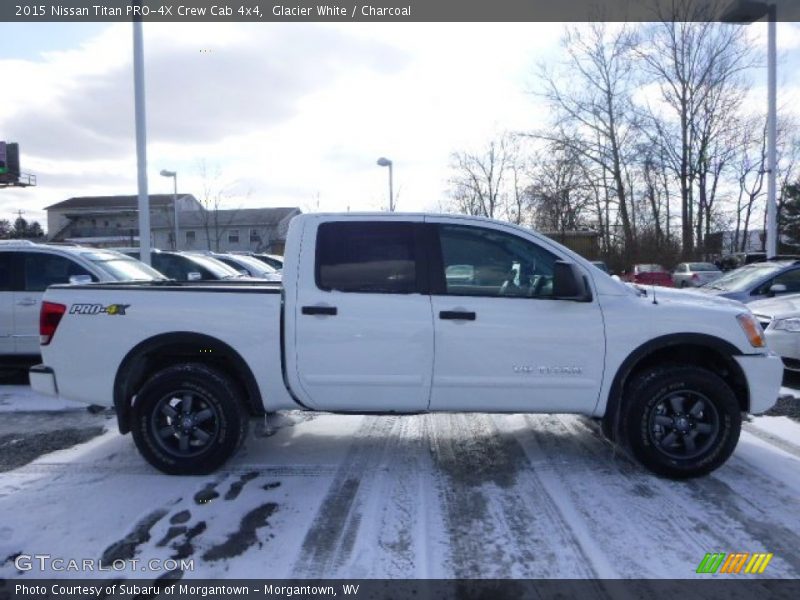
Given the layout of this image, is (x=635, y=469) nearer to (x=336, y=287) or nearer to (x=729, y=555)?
(x=729, y=555)

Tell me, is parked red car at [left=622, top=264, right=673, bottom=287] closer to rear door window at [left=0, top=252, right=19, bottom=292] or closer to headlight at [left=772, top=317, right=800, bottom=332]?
A: headlight at [left=772, top=317, right=800, bottom=332]

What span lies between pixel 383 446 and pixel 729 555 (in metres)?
2.89

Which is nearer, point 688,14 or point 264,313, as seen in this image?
point 264,313

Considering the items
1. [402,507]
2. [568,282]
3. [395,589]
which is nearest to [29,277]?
[402,507]

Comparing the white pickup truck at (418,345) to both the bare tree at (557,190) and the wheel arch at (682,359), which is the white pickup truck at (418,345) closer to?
the wheel arch at (682,359)

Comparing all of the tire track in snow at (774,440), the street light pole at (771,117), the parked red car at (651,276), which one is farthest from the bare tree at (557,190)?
the tire track in snow at (774,440)

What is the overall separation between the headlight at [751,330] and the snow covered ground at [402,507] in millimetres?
1012

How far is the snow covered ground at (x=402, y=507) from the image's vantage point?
12.3 ft

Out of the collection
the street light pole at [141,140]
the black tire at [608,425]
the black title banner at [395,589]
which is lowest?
the black title banner at [395,589]

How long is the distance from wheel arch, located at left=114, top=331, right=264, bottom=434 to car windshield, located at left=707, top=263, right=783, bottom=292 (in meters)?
9.21

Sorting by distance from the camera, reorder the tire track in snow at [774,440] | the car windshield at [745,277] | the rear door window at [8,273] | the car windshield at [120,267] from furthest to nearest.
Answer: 1. the car windshield at [745,277]
2. the car windshield at [120,267]
3. the rear door window at [8,273]
4. the tire track in snow at [774,440]

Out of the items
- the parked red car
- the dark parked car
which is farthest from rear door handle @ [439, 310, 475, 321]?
the parked red car

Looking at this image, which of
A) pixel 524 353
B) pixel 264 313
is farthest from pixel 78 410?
pixel 524 353

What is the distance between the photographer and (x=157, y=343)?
5.00 meters
